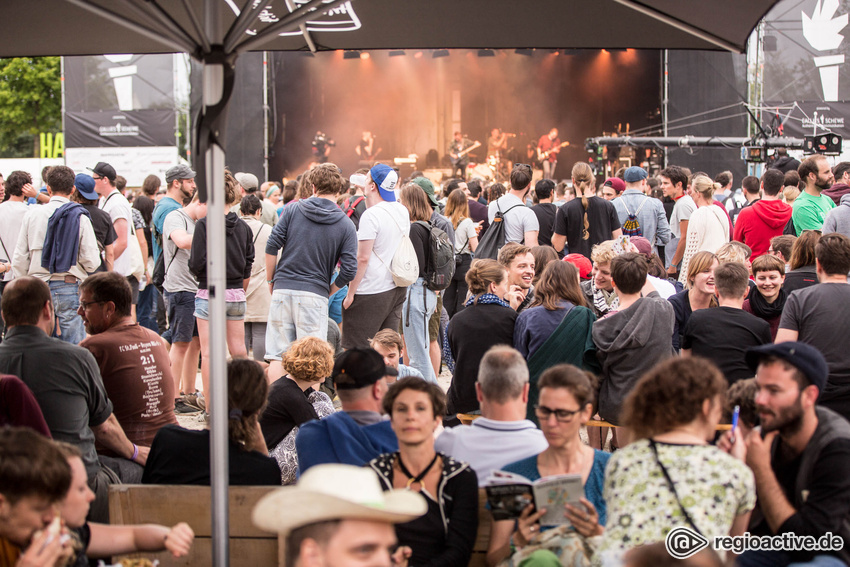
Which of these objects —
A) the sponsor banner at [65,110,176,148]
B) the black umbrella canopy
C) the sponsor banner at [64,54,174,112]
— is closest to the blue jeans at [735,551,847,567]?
the black umbrella canopy

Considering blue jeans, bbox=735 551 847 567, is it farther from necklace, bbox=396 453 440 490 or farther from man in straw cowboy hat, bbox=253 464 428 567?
man in straw cowboy hat, bbox=253 464 428 567

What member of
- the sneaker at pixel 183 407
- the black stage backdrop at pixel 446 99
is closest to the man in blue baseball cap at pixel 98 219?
the sneaker at pixel 183 407

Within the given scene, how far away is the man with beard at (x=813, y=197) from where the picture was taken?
6309 mm

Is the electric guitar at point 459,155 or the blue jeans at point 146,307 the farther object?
the electric guitar at point 459,155

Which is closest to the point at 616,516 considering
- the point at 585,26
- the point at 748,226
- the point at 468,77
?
the point at 585,26

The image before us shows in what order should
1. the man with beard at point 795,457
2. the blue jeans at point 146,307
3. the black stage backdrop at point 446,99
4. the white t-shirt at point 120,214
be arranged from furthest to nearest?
the black stage backdrop at point 446,99
the blue jeans at point 146,307
the white t-shirt at point 120,214
the man with beard at point 795,457

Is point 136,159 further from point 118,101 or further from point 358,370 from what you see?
point 358,370

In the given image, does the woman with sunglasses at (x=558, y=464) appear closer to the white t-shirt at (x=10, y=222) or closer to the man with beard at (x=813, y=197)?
the man with beard at (x=813, y=197)

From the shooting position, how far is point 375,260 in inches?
228

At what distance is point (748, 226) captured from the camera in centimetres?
673

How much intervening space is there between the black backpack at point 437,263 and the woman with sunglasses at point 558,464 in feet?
11.4

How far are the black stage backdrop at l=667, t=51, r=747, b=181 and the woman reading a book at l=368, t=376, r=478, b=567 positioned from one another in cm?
1767

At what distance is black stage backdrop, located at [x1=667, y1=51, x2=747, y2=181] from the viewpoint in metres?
18.8

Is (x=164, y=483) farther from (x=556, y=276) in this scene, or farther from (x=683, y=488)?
(x=556, y=276)
